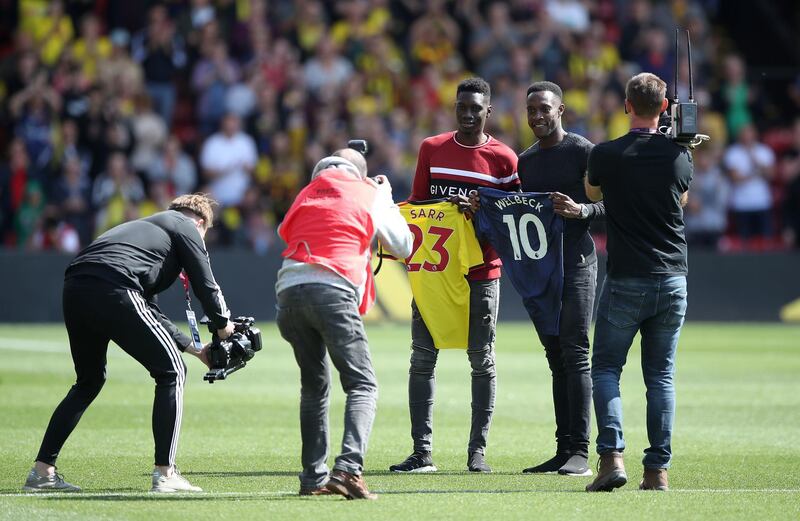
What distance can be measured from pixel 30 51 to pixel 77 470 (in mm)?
15003

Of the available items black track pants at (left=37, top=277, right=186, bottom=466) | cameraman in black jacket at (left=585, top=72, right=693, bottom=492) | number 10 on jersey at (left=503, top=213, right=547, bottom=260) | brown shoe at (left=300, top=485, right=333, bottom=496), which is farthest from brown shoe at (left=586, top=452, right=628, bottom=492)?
black track pants at (left=37, top=277, right=186, bottom=466)

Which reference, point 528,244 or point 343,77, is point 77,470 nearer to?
point 528,244

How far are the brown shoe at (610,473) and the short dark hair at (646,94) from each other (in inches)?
82.9

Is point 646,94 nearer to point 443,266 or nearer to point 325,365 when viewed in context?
point 443,266

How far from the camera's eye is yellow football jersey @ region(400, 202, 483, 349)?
9.66 meters

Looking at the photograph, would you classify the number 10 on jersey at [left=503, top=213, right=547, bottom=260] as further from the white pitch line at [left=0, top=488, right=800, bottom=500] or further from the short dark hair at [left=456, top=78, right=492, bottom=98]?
the white pitch line at [left=0, top=488, right=800, bottom=500]

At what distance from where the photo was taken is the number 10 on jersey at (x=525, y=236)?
954 cm

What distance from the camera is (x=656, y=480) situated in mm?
8406

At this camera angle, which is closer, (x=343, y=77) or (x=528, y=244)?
(x=528, y=244)

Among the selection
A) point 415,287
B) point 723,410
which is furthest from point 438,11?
point 415,287

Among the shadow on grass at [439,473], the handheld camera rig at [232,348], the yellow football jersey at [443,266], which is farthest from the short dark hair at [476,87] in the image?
the shadow on grass at [439,473]

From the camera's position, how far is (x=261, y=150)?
23.8 meters

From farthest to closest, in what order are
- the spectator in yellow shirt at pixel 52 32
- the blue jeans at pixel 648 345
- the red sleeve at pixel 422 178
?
the spectator in yellow shirt at pixel 52 32 → the red sleeve at pixel 422 178 → the blue jeans at pixel 648 345

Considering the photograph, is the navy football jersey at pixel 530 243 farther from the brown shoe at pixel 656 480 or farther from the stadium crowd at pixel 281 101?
the stadium crowd at pixel 281 101
